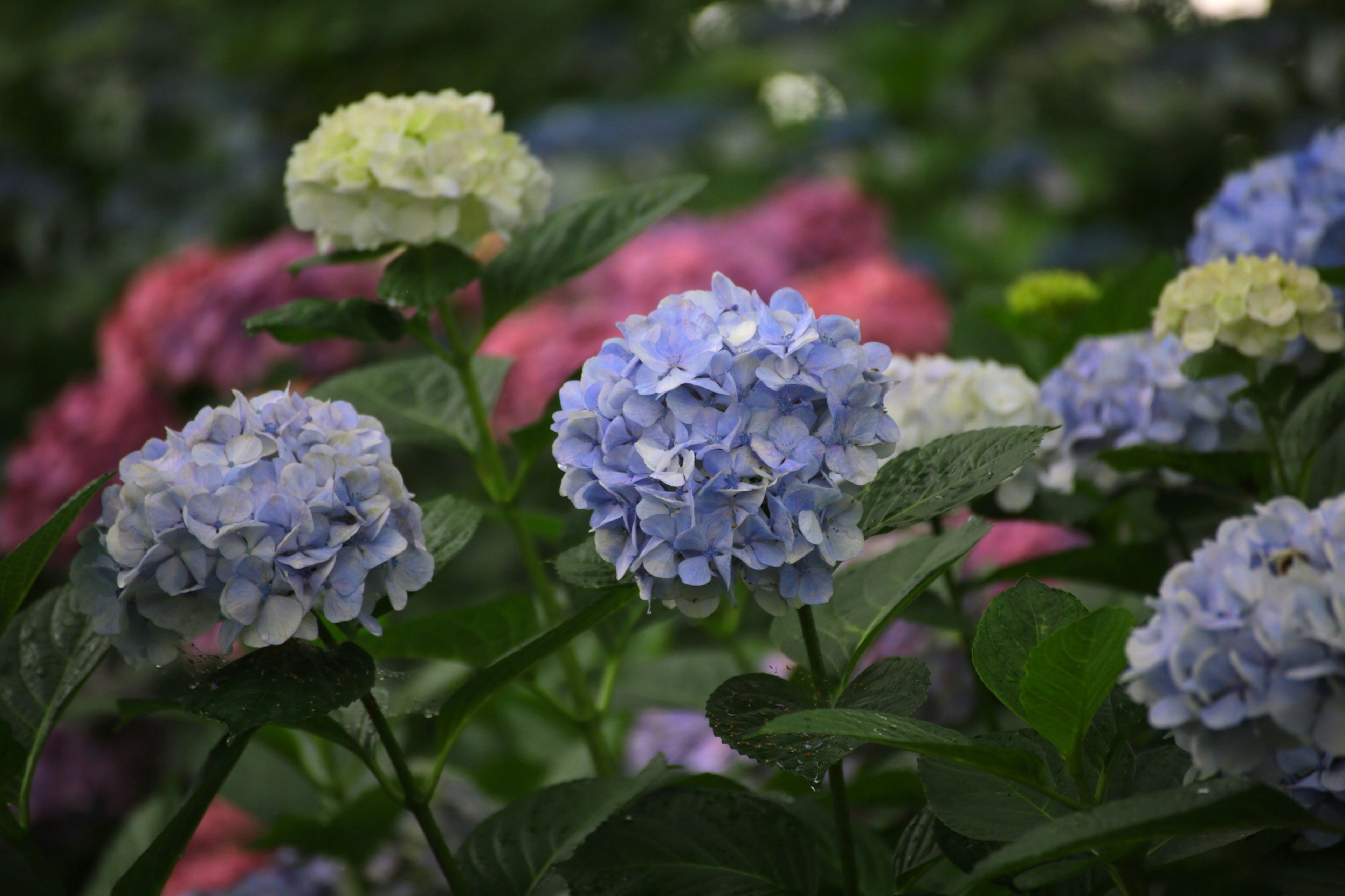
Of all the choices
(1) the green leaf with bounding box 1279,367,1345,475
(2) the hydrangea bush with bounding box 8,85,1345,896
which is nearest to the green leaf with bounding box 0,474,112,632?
(2) the hydrangea bush with bounding box 8,85,1345,896

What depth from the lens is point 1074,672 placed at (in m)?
0.48

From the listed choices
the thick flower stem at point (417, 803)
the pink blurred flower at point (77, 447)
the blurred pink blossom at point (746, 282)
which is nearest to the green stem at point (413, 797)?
the thick flower stem at point (417, 803)

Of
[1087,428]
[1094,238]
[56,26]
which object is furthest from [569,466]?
[56,26]

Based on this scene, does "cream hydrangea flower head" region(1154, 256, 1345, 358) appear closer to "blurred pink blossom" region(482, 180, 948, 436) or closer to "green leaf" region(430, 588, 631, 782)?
"green leaf" region(430, 588, 631, 782)

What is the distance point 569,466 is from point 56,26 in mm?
3422

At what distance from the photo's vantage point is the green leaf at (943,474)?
0.52 m

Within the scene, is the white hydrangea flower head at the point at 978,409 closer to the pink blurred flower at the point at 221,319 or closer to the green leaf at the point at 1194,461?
the green leaf at the point at 1194,461

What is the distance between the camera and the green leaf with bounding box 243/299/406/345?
707 millimetres

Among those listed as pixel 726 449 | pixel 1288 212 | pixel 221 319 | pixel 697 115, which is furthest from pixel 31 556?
pixel 697 115

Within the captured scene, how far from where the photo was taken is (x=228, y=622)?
1.69 feet

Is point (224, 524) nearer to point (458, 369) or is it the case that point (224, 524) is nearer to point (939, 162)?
point (458, 369)

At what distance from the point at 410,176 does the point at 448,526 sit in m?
0.22

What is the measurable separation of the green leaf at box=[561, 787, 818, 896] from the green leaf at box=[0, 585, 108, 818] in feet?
0.86

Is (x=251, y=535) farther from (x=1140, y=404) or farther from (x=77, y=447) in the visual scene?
(x=77, y=447)
